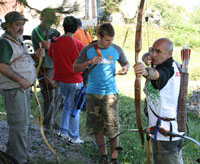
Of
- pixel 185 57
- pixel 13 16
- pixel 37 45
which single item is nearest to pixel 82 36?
pixel 37 45

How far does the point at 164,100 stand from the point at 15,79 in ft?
5.44

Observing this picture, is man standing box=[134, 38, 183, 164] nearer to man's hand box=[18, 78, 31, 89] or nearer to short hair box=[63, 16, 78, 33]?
man's hand box=[18, 78, 31, 89]

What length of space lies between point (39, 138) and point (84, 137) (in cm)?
81

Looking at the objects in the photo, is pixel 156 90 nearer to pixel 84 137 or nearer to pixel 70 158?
pixel 70 158

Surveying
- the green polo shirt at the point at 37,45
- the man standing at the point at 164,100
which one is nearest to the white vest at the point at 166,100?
the man standing at the point at 164,100

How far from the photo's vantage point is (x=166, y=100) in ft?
9.87

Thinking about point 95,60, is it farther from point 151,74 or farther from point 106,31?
point 151,74

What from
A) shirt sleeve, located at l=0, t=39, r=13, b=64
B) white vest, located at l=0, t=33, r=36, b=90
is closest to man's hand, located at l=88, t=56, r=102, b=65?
white vest, located at l=0, t=33, r=36, b=90

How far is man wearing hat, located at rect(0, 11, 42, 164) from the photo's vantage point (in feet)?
11.6

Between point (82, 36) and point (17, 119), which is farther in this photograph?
point (82, 36)

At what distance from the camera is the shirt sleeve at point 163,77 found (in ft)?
9.39

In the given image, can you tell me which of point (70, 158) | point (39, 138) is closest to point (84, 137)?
point (39, 138)

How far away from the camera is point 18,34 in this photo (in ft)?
12.2

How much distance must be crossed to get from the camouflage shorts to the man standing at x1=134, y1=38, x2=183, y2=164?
3.37 feet
